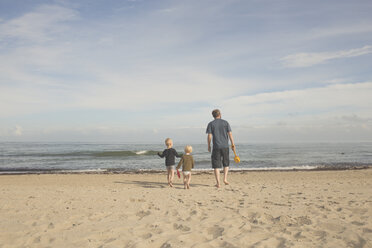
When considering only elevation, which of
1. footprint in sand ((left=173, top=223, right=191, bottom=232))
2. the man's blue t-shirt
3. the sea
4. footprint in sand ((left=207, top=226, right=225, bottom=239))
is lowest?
the sea

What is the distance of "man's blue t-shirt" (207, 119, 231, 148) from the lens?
300 inches

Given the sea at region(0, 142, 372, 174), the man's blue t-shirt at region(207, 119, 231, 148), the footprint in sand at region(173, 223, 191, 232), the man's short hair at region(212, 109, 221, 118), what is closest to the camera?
the footprint in sand at region(173, 223, 191, 232)

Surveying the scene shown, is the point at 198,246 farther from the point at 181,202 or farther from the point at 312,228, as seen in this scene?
the point at 181,202

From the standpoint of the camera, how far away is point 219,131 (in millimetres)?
7668

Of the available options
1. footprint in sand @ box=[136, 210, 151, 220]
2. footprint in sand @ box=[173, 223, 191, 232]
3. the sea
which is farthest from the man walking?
the sea

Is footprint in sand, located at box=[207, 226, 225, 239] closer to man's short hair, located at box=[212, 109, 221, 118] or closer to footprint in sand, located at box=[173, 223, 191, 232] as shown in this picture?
footprint in sand, located at box=[173, 223, 191, 232]

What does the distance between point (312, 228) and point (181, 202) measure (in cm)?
273

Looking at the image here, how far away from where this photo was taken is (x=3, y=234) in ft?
12.8

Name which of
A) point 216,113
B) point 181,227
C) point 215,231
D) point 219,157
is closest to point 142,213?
point 181,227

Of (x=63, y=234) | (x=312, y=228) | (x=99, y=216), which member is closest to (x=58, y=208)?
(x=99, y=216)

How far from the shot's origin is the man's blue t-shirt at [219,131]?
761 centimetres

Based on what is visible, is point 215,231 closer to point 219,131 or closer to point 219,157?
point 219,157

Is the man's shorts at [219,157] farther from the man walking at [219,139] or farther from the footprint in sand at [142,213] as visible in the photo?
the footprint in sand at [142,213]

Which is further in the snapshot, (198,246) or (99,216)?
(99,216)
